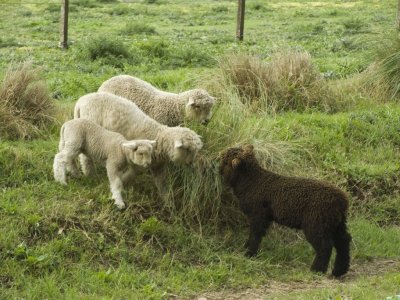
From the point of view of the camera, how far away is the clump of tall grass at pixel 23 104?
975 centimetres

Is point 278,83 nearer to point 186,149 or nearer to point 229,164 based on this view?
point 229,164

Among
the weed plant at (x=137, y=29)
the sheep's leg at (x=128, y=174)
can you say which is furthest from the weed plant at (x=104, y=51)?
the sheep's leg at (x=128, y=174)

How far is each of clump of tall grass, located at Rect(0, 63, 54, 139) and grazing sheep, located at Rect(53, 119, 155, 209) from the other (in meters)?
1.54

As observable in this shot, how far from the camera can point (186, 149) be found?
8.16 m

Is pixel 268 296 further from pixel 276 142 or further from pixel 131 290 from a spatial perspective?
pixel 276 142

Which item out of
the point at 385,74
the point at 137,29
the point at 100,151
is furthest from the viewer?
the point at 137,29

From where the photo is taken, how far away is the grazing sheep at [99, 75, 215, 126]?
30.1 ft

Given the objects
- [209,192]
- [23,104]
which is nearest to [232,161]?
[209,192]

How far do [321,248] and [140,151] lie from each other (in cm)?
217

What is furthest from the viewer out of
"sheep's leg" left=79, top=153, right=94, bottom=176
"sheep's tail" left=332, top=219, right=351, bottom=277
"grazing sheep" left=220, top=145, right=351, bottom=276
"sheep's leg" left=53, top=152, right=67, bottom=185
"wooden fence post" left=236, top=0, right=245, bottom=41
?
"wooden fence post" left=236, top=0, right=245, bottom=41

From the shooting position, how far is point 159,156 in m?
8.37

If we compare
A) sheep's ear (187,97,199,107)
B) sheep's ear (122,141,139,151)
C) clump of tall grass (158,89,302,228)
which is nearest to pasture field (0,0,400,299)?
clump of tall grass (158,89,302,228)

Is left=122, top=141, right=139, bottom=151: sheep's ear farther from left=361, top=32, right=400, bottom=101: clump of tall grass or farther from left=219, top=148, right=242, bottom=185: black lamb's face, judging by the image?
left=361, top=32, right=400, bottom=101: clump of tall grass

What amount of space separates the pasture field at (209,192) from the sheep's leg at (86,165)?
0.11m
